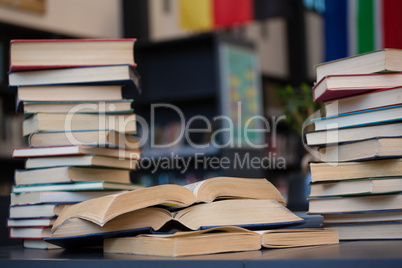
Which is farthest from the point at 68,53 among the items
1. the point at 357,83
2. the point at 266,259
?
the point at 266,259

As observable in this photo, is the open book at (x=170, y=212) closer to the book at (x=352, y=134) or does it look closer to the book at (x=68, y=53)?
the book at (x=352, y=134)

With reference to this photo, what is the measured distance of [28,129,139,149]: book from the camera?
3.77 feet

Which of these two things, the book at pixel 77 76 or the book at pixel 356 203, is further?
the book at pixel 77 76

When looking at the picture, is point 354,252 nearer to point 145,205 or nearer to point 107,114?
point 145,205

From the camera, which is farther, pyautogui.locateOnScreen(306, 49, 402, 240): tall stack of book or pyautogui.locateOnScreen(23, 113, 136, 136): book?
pyautogui.locateOnScreen(23, 113, 136, 136): book

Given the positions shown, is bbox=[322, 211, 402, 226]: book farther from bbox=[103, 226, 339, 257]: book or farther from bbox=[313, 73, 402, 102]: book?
bbox=[313, 73, 402, 102]: book

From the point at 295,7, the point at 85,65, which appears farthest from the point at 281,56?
the point at 85,65

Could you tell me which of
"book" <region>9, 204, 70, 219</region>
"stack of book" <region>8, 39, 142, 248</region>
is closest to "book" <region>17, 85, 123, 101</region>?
"stack of book" <region>8, 39, 142, 248</region>

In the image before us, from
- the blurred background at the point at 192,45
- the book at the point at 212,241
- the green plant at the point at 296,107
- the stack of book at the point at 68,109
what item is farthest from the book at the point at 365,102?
the blurred background at the point at 192,45

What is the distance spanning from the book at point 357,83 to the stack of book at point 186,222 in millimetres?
203

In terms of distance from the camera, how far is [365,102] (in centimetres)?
97

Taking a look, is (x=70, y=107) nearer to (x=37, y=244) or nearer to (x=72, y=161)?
(x=72, y=161)

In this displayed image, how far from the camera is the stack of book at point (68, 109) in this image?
1146 mm

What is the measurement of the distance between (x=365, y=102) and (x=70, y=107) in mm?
563
